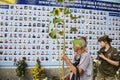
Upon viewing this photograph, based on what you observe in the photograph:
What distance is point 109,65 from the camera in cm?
756

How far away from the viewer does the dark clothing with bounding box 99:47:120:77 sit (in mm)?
7426

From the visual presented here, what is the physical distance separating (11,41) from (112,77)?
2.99m

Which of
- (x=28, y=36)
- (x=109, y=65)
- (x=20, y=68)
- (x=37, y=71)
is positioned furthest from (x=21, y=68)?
(x=109, y=65)

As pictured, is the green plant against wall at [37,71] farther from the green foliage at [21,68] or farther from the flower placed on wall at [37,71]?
the green foliage at [21,68]

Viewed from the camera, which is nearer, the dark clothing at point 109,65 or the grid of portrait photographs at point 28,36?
the dark clothing at point 109,65

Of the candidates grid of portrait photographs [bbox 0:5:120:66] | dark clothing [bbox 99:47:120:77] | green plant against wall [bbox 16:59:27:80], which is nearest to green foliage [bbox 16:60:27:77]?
green plant against wall [bbox 16:59:27:80]

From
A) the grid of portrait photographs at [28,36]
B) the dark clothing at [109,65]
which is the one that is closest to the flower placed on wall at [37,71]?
the grid of portrait photographs at [28,36]

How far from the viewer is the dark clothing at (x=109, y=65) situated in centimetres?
743

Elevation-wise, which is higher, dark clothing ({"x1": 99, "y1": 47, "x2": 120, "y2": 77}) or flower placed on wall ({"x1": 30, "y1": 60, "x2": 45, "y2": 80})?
dark clothing ({"x1": 99, "y1": 47, "x2": 120, "y2": 77})

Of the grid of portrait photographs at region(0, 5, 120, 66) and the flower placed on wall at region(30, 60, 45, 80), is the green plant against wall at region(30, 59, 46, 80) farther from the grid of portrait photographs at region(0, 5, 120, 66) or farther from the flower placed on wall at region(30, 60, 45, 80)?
the grid of portrait photographs at region(0, 5, 120, 66)

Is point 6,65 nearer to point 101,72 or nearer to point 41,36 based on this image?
point 41,36

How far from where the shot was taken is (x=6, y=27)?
9.37 m

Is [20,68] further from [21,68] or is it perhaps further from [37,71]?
[37,71]

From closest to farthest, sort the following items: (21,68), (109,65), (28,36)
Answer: (109,65) → (21,68) → (28,36)
